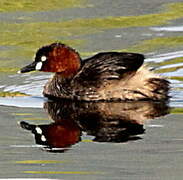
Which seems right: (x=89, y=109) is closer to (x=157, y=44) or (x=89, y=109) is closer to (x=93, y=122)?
(x=93, y=122)

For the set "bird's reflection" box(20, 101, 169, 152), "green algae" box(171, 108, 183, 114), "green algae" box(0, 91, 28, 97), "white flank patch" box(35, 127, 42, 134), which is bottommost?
"green algae" box(171, 108, 183, 114)

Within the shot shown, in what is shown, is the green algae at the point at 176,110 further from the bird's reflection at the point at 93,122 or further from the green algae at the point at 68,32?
the green algae at the point at 68,32

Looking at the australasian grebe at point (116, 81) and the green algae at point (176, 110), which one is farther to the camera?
the australasian grebe at point (116, 81)

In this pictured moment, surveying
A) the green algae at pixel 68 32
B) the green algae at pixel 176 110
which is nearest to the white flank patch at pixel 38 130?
the green algae at pixel 176 110

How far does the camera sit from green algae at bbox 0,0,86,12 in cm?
1933

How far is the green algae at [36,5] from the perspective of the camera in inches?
761

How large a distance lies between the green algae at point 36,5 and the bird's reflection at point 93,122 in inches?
251

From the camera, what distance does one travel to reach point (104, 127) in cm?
1135

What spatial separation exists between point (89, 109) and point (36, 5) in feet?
24.2

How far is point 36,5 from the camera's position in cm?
1966

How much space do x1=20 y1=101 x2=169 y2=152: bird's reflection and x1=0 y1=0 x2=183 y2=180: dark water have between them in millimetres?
11

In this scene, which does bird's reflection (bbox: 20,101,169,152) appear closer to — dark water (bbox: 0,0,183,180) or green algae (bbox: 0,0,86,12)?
dark water (bbox: 0,0,183,180)

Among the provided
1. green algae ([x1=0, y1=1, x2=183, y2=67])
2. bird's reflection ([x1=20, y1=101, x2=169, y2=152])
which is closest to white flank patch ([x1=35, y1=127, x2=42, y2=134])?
bird's reflection ([x1=20, y1=101, x2=169, y2=152])

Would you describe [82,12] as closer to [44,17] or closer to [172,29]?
[44,17]
